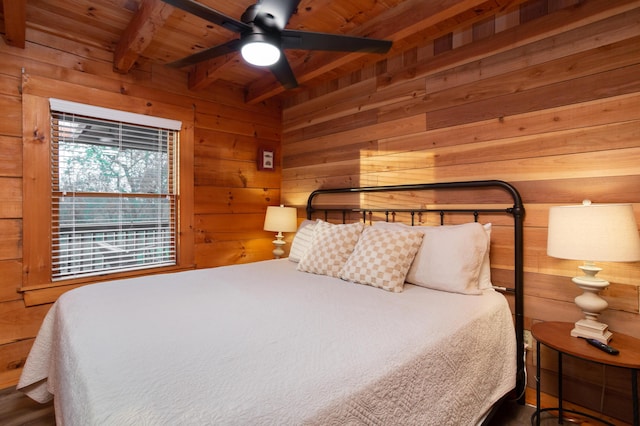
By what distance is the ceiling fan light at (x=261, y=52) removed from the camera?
158 cm

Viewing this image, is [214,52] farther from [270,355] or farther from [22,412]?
[22,412]

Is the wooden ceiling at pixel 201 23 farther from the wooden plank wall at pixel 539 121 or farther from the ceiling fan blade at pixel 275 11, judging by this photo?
the ceiling fan blade at pixel 275 11

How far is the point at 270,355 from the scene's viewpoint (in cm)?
108

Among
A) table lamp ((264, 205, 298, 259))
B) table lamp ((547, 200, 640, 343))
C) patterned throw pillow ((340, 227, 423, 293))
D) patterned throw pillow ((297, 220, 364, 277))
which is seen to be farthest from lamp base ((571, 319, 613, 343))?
table lamp ((264, 205, 298, 259))

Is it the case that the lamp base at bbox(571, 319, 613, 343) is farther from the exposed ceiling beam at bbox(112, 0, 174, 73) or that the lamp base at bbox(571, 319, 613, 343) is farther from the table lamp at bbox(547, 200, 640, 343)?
the exposed ceiling beam at bbox(112, 0, 174, 73)

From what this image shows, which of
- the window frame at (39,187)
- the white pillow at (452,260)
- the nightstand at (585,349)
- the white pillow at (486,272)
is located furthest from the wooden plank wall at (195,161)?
the nightstand at (585,349)

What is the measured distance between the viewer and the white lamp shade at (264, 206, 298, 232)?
3254 mm

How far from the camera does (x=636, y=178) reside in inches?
65.1

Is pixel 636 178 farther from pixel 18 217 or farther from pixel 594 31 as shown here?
pixel 18 217

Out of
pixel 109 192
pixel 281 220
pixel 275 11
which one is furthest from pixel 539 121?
pixel 109 192

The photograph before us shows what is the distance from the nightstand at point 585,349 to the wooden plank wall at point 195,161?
8.74 feet

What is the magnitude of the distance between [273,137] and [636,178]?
3050 millimetres

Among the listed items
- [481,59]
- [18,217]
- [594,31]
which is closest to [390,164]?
[481,59]

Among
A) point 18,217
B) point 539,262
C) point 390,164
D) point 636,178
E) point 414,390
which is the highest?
point 390,164
